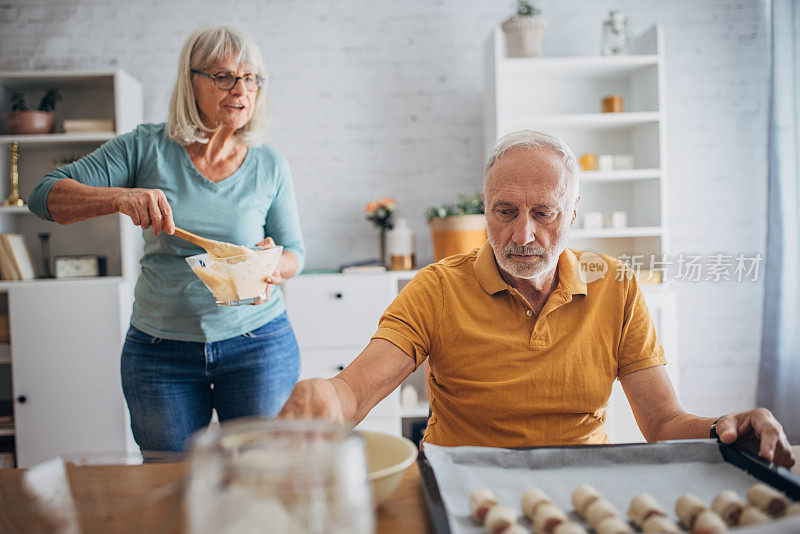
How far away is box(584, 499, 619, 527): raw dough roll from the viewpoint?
0.78m

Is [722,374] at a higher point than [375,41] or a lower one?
lower

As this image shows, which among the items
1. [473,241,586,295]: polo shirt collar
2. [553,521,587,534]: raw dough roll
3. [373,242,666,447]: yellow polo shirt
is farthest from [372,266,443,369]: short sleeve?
[553,521,587,534]: raw dough roll

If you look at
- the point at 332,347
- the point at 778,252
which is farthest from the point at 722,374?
the point at 332,347

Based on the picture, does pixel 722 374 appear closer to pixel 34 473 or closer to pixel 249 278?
pixel 249 278

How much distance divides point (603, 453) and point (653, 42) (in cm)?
289

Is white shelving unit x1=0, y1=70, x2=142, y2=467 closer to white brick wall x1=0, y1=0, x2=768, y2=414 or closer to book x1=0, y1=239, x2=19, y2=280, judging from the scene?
book x1=0, y1=239, x2=19, y2=280

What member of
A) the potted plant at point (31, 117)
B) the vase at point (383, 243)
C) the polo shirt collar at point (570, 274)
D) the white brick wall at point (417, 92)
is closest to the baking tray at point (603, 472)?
the polo shirt collar at point (570, 274)

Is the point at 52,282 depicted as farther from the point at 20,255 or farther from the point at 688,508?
the point at 688,508

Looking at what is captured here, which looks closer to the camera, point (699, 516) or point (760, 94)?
point (699, 516)

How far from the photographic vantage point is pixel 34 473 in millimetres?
715

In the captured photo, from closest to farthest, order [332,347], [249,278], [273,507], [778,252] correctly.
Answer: [273,507], [249,278], [332,347], [778,252]

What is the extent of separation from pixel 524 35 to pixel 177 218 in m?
2.16

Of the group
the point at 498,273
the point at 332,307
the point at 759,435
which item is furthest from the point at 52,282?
the point at 759,435

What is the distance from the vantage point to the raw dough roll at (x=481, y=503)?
0.80 metres
